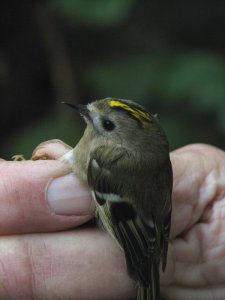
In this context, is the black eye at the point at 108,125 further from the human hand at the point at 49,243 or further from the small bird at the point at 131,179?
the human hand at the point at 49,243

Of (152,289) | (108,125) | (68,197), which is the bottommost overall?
(152,289)

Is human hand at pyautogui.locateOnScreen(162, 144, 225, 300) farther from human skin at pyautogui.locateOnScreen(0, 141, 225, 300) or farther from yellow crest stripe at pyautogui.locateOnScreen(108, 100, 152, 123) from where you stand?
yellow crest stripe at pyautogui.locateOnScreen(108, 100, 152, 123)

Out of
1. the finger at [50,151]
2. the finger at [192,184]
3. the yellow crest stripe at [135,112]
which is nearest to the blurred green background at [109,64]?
the finger at [192,184]

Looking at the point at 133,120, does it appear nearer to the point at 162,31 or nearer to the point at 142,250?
the point at 142,250

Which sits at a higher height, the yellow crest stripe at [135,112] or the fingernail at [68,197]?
the yellow crest stripe at [135,112]

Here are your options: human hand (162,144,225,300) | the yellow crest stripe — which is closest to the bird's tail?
human hand (162,144,225,300)

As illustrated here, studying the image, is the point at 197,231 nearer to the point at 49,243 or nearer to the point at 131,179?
the point at 131,179

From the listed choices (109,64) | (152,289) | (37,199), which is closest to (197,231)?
(152,289)
